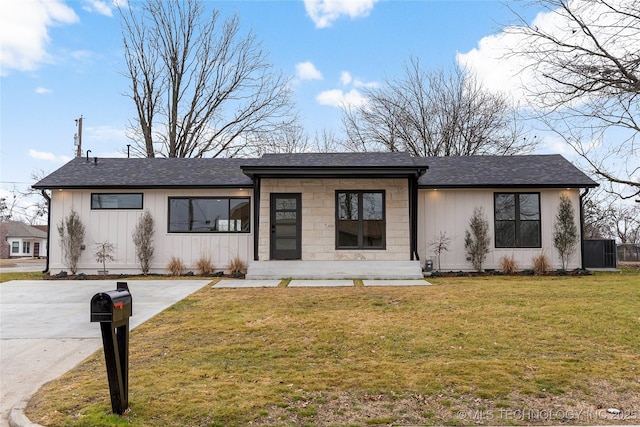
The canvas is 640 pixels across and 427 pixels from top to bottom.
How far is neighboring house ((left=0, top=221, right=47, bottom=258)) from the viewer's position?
3908cm

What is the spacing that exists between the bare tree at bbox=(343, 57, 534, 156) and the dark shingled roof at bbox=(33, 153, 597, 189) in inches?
401

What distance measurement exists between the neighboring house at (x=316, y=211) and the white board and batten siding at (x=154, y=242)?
1.2 inches

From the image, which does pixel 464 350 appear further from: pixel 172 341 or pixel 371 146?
pixel 371 146

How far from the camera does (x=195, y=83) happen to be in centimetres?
2566

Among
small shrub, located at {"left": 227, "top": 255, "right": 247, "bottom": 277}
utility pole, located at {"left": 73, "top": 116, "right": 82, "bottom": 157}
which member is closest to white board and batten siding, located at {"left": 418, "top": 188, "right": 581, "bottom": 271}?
small shrub, located at {"left": 227, "top": 255, "right": 247, "bottom": 277}

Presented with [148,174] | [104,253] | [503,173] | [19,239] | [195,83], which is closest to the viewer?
[104,253]

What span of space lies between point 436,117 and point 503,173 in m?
13.0

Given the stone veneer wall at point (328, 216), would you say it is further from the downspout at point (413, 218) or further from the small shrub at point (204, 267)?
the small shrub at point (204, 267)

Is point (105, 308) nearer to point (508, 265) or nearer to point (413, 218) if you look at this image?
point (413, 218)

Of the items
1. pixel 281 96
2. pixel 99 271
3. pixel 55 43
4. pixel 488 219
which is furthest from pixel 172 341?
pixel 281 96

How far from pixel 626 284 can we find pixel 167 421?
10576 mm

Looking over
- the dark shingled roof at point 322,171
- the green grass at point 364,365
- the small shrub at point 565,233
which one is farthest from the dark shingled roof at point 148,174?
the small shrub at point 565,233

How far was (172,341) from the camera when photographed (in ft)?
17.7

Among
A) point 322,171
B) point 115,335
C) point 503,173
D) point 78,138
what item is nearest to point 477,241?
point 503,173
